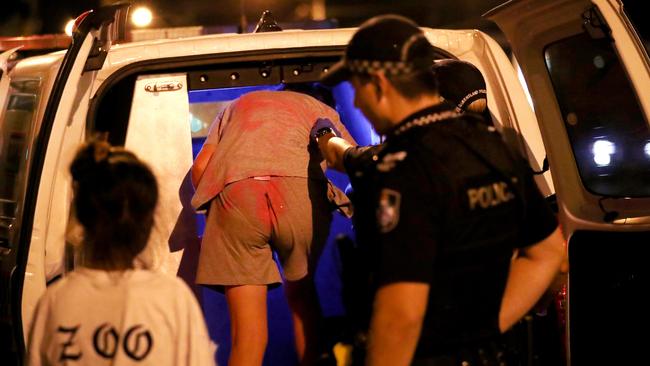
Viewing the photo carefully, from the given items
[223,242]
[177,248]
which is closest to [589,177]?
[223,242]

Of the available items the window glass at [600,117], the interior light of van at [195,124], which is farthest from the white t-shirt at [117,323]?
the interior light of van at [195,124]

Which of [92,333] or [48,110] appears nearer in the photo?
[92,333]

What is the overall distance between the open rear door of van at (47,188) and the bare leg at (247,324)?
0.83m

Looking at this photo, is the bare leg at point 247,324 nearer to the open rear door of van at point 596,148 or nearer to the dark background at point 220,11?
the open rear door of van at point 596,148

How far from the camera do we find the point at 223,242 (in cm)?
380

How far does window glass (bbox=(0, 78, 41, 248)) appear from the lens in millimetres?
3953

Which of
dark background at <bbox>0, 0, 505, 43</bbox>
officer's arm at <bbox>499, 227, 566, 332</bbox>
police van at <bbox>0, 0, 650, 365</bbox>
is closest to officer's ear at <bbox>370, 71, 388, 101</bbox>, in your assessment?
officer's arm at <bbox>499, 227, 566, 332</bbox>

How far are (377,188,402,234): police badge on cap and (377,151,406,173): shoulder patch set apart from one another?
6cm

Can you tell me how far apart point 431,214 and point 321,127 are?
198 centimetres

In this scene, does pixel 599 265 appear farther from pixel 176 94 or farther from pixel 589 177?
pixel 176 94

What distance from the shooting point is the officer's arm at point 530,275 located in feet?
7.56

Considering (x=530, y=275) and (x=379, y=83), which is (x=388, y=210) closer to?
(x=379, y=83)

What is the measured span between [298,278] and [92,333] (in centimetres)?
175

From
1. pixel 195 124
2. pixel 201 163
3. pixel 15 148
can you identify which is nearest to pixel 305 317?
pixel 201 163
